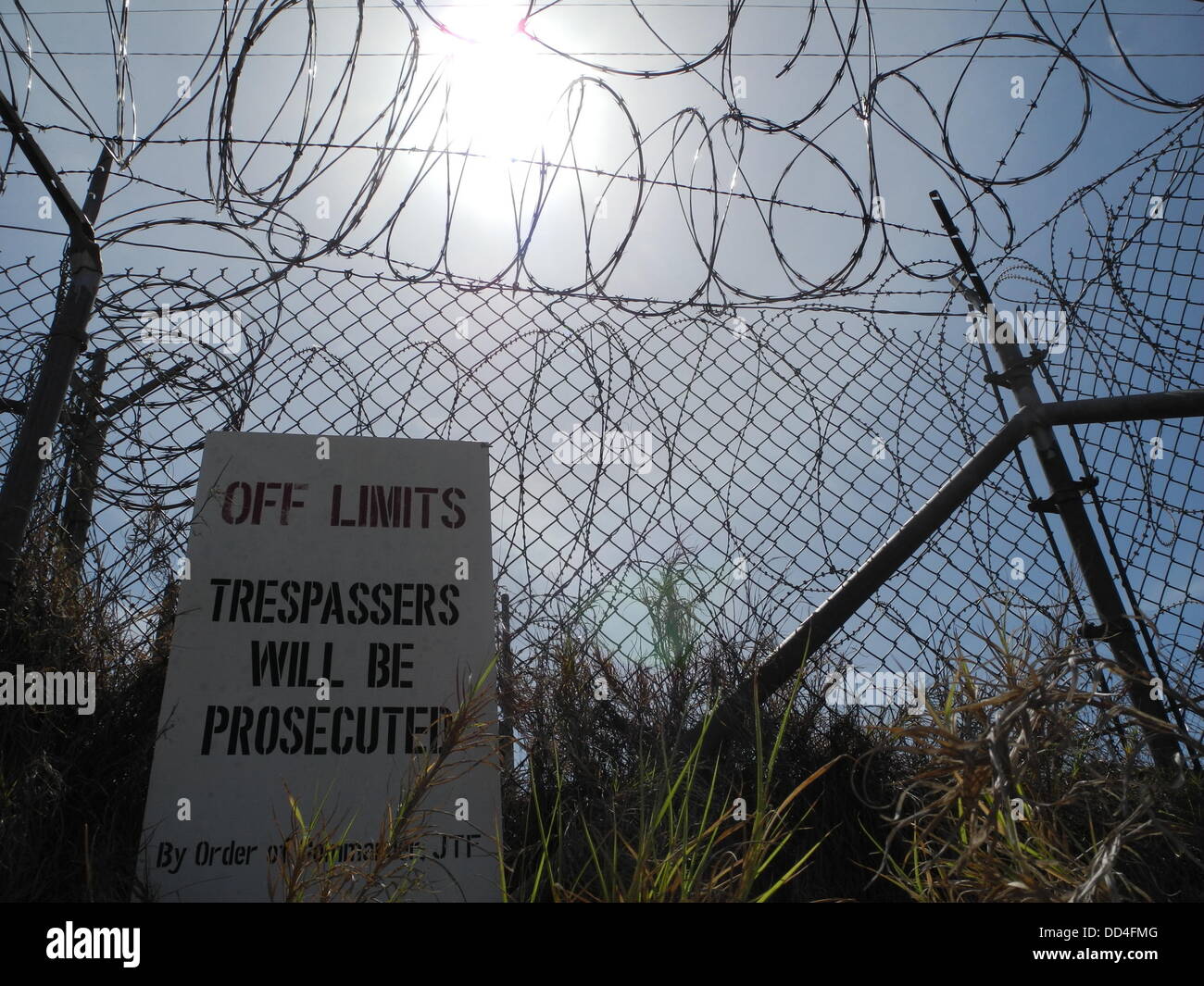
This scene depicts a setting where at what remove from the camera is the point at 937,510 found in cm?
268

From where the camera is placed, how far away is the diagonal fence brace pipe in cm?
231

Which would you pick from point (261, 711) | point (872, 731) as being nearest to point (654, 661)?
point (872, 731)

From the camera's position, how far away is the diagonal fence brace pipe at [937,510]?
231 cm

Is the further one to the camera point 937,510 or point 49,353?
point 937,510

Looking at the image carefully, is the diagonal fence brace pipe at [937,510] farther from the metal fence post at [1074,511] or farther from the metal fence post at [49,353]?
the metal fence post at [49,353]

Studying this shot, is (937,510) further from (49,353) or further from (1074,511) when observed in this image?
(49,353)

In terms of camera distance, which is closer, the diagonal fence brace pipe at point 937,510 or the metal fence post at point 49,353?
the metal fence post at point 49,353

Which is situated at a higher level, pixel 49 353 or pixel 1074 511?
pixel 49 353

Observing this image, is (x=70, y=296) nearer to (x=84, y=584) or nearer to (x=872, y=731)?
(x=84, y=584)

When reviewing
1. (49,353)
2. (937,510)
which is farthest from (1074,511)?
(49,353)

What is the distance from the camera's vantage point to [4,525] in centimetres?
188

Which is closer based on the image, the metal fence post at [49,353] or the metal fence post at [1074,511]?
the metal fence post at [49,353]

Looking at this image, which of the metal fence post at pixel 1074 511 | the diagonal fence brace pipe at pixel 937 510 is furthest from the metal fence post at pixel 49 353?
the metal fence post at pixel 1074 511

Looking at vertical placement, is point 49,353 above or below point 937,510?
above
